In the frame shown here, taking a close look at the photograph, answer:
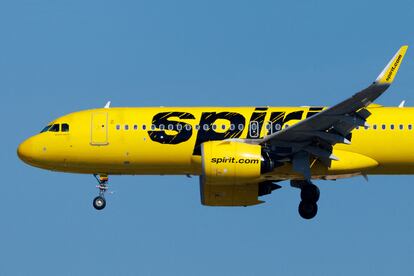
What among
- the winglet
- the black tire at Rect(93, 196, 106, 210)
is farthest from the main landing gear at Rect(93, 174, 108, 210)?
the winglet

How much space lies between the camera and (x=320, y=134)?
177 feet

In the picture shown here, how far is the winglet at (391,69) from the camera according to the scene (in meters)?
50.2

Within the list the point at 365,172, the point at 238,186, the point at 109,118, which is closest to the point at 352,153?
the point at 365,172

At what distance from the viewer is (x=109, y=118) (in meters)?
57.4

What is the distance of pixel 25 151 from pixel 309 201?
37.9ft

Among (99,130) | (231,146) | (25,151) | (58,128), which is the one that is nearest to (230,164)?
(231,146)

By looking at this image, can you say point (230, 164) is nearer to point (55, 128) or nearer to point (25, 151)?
point (55, 128)

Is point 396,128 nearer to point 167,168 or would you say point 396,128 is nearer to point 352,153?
point 352,153

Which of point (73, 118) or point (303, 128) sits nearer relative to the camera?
point (303, 128)

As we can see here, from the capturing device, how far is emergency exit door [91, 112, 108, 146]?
5700cm

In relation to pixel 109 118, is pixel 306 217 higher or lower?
lower

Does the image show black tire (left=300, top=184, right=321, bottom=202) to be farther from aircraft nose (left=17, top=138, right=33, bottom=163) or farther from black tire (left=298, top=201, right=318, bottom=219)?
aircraft nose (left=17, top=138, right=33, bottom=163)

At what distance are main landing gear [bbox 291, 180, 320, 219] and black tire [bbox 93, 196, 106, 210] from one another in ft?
25.8

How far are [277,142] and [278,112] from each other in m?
2.29
